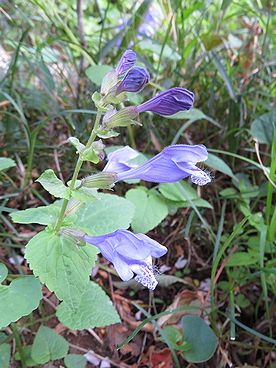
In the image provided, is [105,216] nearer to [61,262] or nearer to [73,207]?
[73,207]

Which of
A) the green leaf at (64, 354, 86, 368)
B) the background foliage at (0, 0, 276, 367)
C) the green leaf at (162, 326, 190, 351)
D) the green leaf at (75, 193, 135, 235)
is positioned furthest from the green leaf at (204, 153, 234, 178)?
the green leaf at (64, 354, 86, 368)

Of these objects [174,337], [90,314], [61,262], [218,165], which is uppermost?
[61,262]

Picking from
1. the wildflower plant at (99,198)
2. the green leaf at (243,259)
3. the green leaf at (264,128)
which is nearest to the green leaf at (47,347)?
the wildflower plant at (99,198)

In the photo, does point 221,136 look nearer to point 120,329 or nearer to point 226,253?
point 226,253

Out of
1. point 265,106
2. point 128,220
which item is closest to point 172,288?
point 128,220

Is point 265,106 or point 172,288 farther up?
point 265,106

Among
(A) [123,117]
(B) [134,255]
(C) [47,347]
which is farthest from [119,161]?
(C) [47,347]
